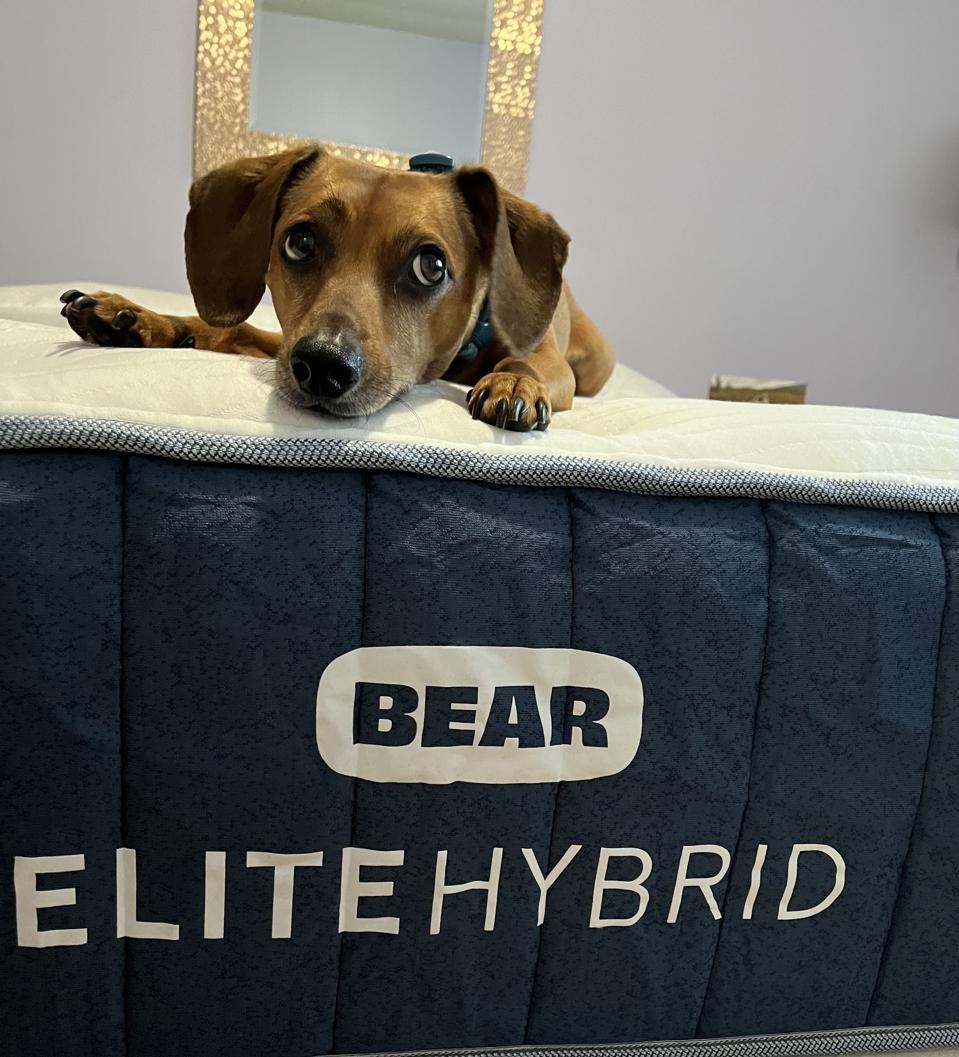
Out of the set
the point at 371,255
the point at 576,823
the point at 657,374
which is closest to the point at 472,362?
the point at 371,255

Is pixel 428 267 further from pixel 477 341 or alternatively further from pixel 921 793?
pixel 921 793

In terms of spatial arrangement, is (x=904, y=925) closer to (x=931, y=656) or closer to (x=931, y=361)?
(x=931, y=656)

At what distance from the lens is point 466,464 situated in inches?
28.4

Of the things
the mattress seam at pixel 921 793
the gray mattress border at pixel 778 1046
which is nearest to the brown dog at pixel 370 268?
the mattress seam at pixel 921 793

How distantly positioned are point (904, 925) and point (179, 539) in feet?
2.41

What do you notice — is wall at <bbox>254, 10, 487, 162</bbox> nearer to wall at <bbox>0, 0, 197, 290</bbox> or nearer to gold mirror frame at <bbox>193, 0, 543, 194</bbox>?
gold mirror frame at <bbox>193, 0, 543, 194</bbox>

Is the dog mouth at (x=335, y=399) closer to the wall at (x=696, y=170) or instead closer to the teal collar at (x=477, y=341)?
the teal collar at (x=477, y=341)

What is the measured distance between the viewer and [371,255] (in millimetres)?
963

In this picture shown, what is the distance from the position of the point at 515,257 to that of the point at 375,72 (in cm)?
188

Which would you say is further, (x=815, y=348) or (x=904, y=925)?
(x=815, y=348)

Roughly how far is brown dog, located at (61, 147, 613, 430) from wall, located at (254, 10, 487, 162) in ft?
5.56

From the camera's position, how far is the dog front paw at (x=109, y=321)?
945 mm

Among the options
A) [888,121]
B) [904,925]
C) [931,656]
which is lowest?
[904,925]

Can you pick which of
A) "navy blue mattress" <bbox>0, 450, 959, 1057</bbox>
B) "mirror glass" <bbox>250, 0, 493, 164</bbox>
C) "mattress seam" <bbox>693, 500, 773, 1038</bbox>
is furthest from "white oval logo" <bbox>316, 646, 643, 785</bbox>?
"mirror glass" <bbox>250, 0, 493, 164</bbox>
